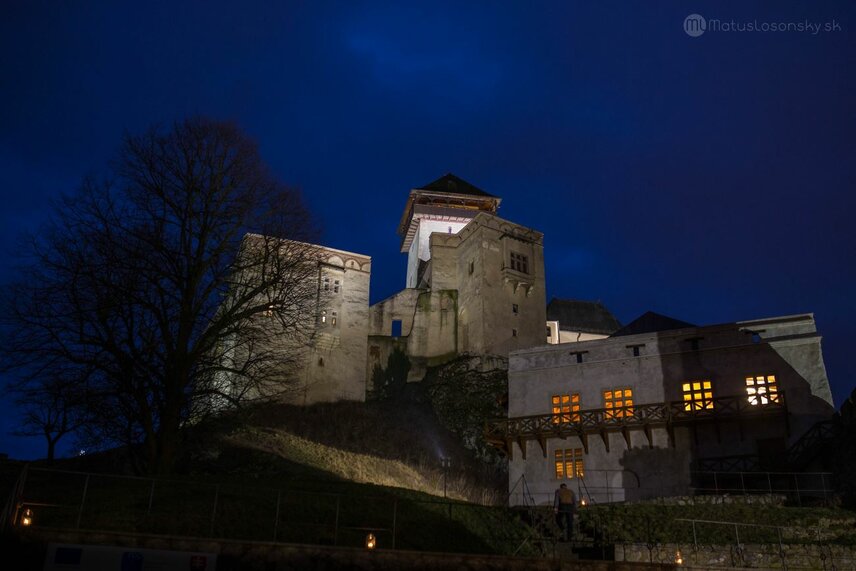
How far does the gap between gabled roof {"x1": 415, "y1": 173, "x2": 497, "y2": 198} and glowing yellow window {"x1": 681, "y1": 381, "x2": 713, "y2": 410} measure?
45.1m

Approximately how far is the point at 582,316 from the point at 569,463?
3364 cm

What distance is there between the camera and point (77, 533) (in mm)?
11555

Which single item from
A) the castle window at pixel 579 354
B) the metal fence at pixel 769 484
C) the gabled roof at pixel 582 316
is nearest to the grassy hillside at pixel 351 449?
the castle window at pixel 579 354

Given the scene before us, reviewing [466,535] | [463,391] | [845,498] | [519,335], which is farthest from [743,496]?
[519,335]

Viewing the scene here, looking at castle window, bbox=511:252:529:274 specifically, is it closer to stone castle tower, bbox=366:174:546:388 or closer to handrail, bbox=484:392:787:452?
stone castle tower, bbox=366:174:546:388

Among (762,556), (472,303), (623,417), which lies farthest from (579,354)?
(472,303)

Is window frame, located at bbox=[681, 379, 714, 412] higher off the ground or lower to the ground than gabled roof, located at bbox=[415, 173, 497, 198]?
lower

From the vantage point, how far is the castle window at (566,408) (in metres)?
31.5

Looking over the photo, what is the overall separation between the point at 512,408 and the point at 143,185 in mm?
19730

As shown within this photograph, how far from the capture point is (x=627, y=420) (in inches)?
1195

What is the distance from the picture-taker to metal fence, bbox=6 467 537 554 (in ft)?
48.0

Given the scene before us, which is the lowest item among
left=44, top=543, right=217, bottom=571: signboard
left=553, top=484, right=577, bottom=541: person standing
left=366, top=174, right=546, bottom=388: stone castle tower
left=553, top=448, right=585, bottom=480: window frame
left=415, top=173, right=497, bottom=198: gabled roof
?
left=44, top=543, right=217, bottom=571: signboard

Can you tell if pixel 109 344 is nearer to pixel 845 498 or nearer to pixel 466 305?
pixel 845 498

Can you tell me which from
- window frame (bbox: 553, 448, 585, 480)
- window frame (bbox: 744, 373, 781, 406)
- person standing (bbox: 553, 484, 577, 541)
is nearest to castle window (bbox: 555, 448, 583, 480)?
window frame (bbox: 553, 448, 585, 480)
